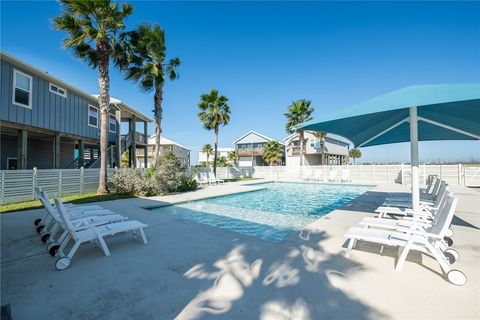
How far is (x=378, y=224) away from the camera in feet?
14.1

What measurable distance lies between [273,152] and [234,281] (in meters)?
32.8

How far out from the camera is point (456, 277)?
296 cm

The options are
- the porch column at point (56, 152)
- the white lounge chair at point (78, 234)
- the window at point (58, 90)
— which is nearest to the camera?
the white lounge chair at point (78, 234)

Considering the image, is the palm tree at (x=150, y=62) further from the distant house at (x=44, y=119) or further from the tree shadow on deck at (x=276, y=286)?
the tree shadow on deck at (x=276, y=286)

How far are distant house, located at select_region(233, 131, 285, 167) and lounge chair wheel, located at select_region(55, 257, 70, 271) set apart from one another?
35.6 m

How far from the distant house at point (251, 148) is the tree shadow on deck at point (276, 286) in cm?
3500

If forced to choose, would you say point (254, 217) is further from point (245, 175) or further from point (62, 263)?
point (245, 175)

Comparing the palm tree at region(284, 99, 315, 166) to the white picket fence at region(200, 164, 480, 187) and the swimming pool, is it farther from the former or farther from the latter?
the swimming pool

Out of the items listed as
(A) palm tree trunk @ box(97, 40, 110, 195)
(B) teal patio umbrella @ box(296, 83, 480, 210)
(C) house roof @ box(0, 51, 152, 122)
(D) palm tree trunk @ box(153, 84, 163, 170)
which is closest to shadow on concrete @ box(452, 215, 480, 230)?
(B) teal patio umbrella @ box(296, 83, 480, 210)

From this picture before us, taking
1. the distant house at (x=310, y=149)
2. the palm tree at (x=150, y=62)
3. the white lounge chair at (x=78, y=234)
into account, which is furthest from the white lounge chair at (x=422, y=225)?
the distant house at (x=310, y=149)

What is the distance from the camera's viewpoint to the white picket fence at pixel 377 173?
53.1 feet

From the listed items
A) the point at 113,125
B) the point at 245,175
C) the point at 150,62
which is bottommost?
the point at 245,175

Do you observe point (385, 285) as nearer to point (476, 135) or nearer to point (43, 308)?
point (43, 308)

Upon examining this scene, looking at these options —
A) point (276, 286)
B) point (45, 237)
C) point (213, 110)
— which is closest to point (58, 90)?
point (213, 110)
